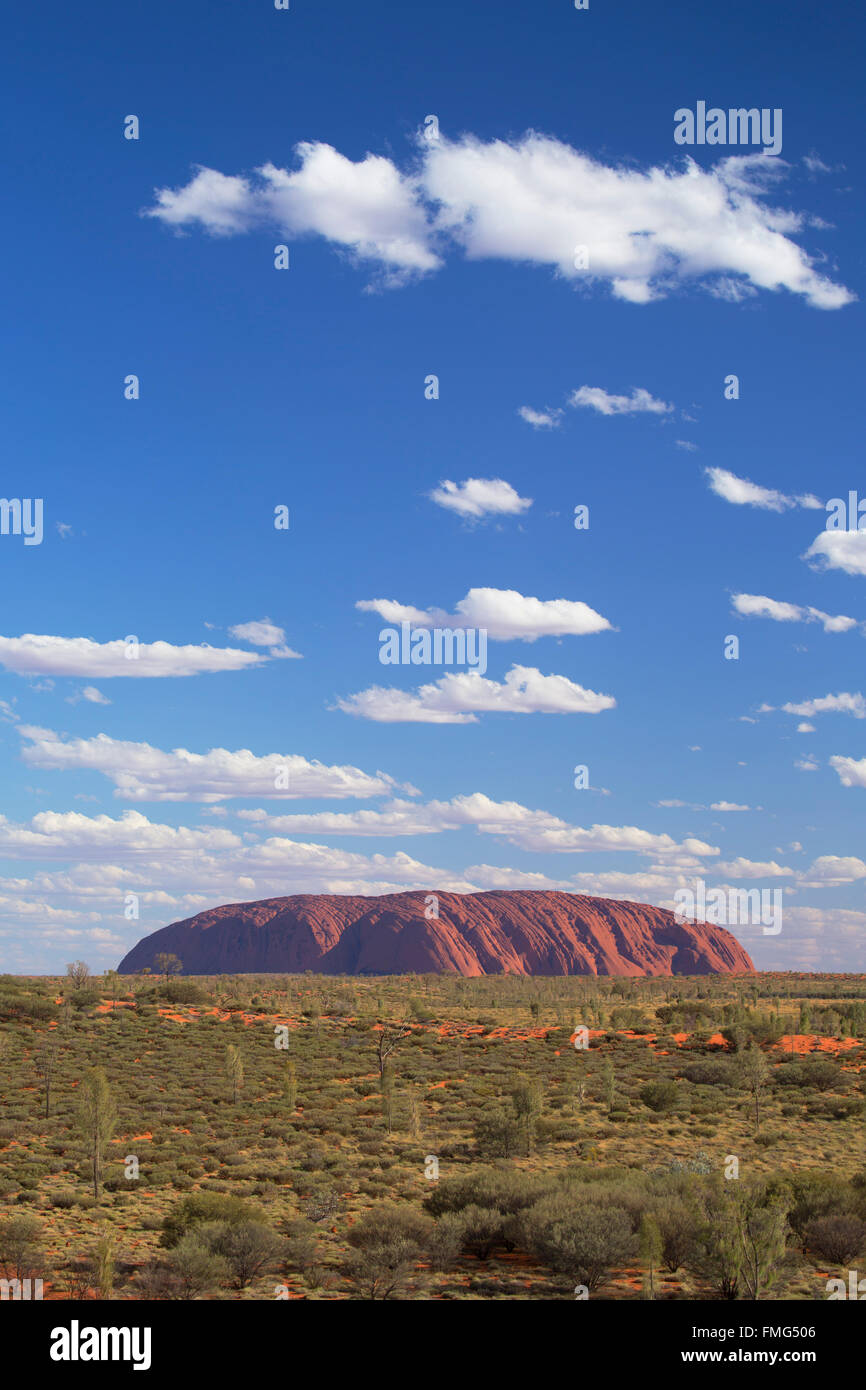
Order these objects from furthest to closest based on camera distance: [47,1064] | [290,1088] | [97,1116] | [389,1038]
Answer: [389,1038] < [47,1064] < [290,1088] < [97,1116]

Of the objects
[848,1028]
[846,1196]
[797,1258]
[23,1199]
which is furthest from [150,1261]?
[848,1028]

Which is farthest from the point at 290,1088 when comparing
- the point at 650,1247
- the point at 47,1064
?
the point at 650,1247

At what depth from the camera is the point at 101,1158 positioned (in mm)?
29516

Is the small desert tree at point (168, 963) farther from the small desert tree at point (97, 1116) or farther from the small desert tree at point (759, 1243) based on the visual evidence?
the small desert tree at point (759, 1243)

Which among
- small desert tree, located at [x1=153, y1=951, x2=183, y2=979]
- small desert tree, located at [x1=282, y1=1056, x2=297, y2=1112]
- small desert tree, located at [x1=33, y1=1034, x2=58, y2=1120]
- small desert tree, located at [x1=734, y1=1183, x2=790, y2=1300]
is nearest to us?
small desert tree, located at [x1=734, y1=1183, x2=790, y2=1300]

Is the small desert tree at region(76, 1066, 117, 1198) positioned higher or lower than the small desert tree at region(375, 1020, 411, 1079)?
higher

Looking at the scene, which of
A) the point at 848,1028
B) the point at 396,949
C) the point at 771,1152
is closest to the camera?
the point at 771,1152

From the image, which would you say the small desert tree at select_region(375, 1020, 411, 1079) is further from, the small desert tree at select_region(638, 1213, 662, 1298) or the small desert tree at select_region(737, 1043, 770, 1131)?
the small desert tree at select_region(638, 1213, 662, 1298)

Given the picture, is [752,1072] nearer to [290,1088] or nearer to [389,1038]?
[290,1088]

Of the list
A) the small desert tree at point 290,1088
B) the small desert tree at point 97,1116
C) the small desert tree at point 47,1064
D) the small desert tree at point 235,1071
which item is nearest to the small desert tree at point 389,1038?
the small desert tree at point 290,1088

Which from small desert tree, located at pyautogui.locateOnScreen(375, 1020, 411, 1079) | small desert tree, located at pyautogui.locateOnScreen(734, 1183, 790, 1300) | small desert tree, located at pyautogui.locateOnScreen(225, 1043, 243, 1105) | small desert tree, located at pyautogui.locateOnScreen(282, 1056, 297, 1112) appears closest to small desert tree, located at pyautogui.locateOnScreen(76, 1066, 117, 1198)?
small desert tree, located at pyautogui.locateOnScreen(282, 1056, 297, 1112)

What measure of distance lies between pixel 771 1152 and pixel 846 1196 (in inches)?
454
